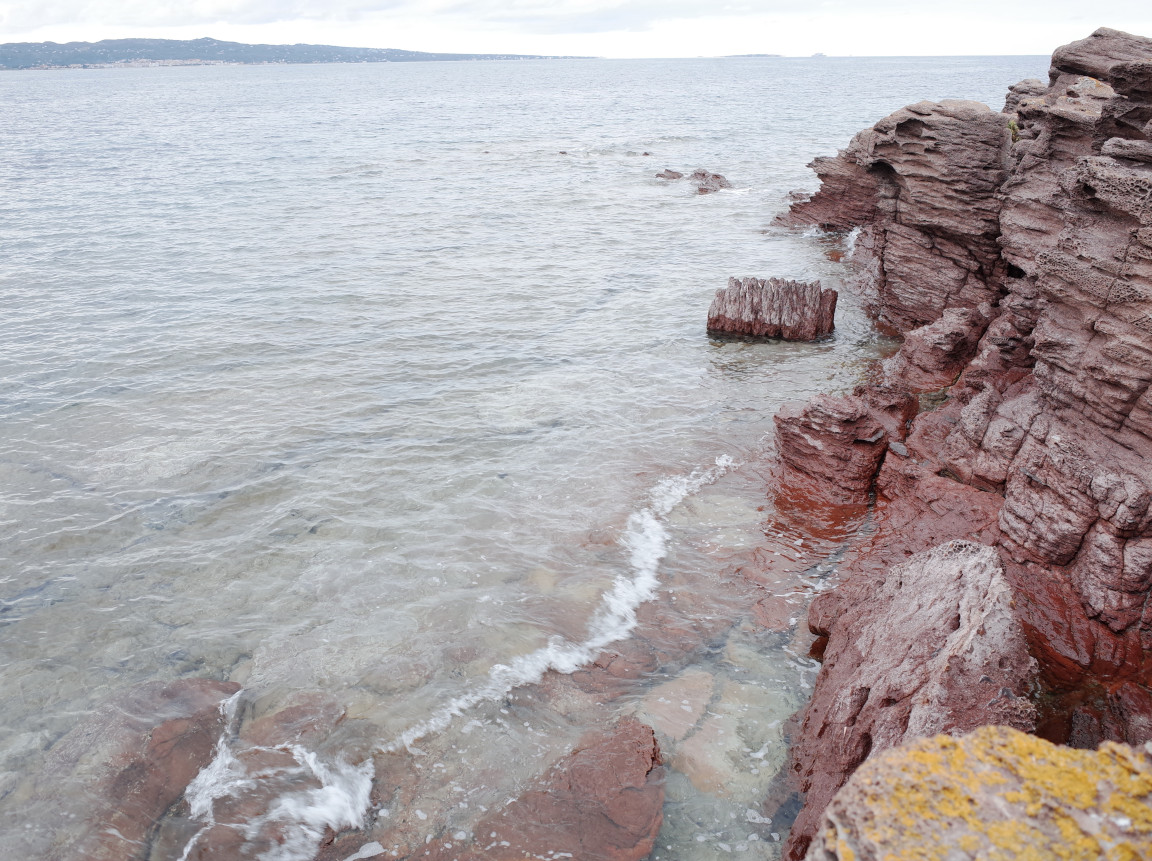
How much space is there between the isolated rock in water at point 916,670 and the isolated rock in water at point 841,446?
145 inches

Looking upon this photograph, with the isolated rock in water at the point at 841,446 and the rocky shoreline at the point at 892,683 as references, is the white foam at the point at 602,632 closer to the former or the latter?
the rocky shoreline at the point at 892,683

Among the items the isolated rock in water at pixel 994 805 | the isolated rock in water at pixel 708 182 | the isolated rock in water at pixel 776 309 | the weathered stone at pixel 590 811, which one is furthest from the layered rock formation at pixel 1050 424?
the isolated rock in water at pixel 708 182

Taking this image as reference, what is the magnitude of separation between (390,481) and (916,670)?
8.88 metres

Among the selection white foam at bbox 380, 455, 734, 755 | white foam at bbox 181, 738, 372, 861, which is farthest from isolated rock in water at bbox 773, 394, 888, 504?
white foam at bbox 181, 738, 372, 861

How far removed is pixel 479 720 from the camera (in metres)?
7.52

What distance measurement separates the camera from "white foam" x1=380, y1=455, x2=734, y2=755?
7629mm

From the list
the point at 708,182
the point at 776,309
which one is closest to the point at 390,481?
the point at 776,309

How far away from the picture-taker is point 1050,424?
28.4 feet

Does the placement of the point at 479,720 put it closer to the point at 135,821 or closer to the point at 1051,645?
the point at 135,821

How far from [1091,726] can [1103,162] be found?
566 cm

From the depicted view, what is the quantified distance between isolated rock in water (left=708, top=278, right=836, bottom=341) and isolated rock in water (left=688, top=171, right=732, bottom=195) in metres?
23.0

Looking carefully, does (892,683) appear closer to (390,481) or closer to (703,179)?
(390,481)

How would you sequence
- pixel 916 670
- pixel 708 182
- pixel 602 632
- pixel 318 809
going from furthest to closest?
pixel 708 182 < pixel 602 632 < pixel 318 809 < pixel 916 670

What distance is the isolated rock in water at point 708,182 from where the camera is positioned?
39594 mm
